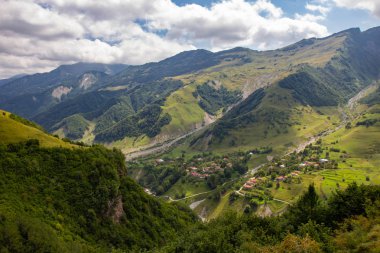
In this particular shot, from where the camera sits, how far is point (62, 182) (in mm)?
106125

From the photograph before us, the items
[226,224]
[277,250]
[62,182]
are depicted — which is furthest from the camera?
[62,182]

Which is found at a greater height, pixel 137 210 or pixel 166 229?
pixel 137 210

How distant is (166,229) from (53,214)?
5320 centimetres

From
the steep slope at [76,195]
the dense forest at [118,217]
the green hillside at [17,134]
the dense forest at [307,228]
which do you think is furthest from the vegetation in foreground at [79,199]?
the dense forest at [307,228]

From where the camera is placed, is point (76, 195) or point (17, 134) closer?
point (76, 195)

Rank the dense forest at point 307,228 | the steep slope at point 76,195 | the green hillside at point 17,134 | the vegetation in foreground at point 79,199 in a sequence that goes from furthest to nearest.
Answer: the green hillside at point 17,134 → the steep slope at point 76,195 → the vegetation in foreground at point 79,199 → the dense forest at point 307,228

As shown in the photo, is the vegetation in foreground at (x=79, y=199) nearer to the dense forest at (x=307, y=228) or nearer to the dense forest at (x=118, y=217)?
the dense forest at (x=118, y=217)

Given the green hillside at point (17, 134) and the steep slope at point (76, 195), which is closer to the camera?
the steep slope at point (76, 195)

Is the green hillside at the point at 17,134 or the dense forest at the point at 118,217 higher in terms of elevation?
the green hillside at the point at 17,134

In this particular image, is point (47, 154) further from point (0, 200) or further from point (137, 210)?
point (137, 210)

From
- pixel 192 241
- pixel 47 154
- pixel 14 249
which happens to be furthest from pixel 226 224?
pixel 47 154

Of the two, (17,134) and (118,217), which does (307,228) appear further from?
(17,134)

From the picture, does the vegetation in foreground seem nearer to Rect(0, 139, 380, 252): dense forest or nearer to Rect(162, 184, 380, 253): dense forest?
Rect(0, 139, 380, 252): dense forest

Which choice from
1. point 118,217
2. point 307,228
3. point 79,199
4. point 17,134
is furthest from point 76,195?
point 307,228
